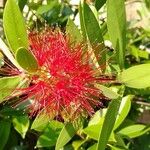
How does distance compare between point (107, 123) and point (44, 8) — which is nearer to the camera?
point (107, 123)

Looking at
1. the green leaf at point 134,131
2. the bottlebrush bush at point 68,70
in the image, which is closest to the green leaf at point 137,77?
the bottlebrush bush at point 68,70

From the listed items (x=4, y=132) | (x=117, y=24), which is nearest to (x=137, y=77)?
(x=117, y=24)

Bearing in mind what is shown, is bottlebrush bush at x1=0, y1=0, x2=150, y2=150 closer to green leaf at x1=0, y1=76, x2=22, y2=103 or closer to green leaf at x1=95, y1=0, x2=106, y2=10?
green leaf at x1=0, y1=76, x2=22, y2=103

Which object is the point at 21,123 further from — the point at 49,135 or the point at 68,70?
the point at 68,70

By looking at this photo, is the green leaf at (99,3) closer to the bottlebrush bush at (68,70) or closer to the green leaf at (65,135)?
the bottlebrush bush at (68,70)

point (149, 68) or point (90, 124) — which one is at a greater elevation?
point (149, 68)

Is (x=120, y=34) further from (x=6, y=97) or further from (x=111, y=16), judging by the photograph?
(x=6, y=97)

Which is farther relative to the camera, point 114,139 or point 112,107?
point 114,139

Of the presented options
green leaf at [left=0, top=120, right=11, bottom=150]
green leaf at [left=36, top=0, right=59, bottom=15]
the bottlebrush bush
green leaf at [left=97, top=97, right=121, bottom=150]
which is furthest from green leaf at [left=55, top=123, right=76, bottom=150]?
green leaf at [left=36, top=0, right=59, bottom=15]

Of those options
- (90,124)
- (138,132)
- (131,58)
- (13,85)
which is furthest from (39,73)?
(131,58)
